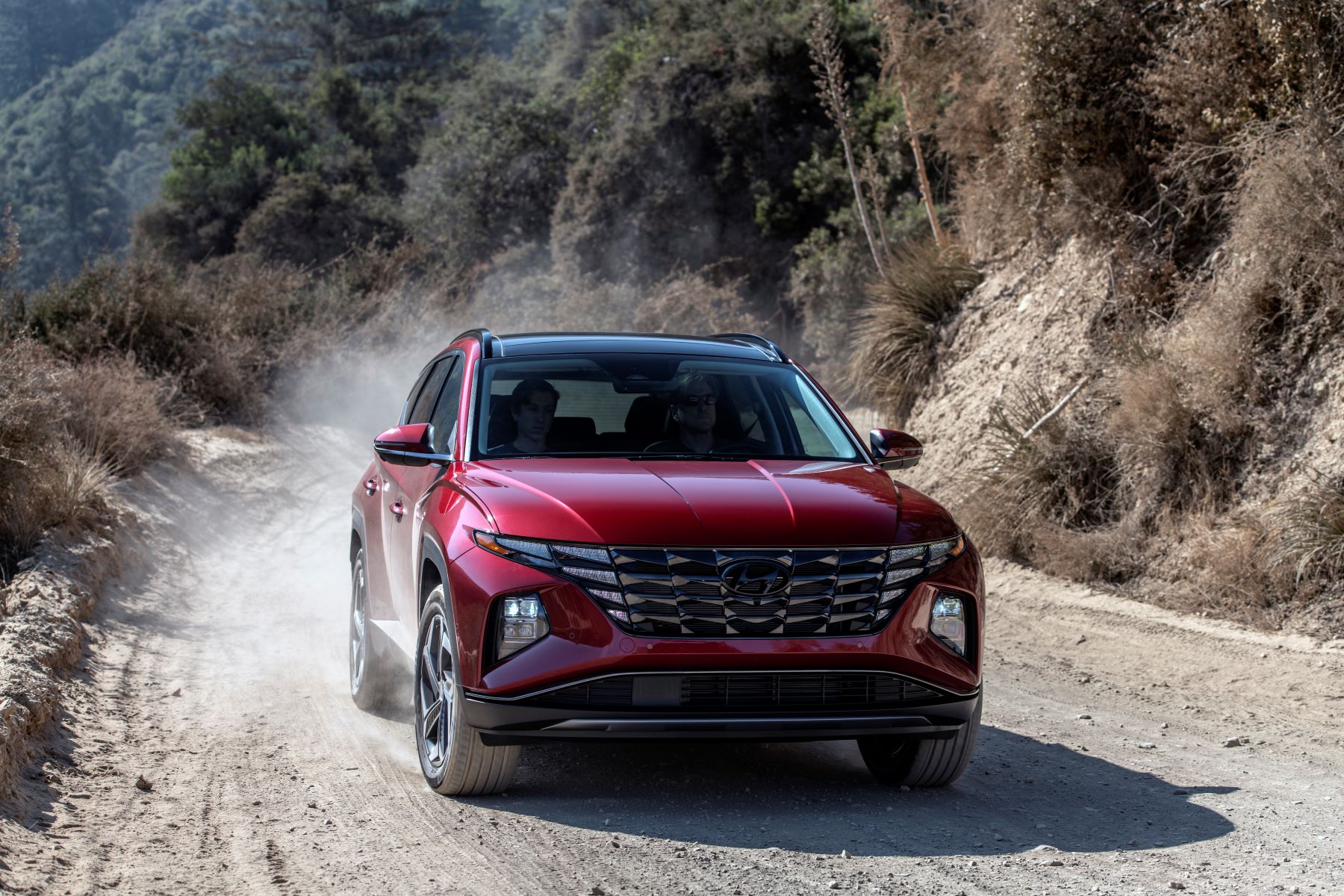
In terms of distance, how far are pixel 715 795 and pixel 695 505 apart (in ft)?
3.96

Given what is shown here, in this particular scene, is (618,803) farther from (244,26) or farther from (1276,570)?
(244,26)

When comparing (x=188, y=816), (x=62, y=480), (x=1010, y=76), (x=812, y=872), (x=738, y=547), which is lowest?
(x=62, y=480)

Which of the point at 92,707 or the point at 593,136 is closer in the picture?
the point at 92,707

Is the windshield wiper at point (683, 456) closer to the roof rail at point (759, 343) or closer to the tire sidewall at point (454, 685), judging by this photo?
the roof rail at point (759, 343)

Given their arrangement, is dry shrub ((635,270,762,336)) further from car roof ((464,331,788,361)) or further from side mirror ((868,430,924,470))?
side mirror ((868,430,924,470))

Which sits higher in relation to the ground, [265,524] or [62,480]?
[62,480]

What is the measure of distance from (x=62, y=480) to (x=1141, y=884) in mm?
8909

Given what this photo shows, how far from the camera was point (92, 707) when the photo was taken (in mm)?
7250

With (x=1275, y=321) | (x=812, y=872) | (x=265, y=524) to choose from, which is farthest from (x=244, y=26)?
(x=812, y=872)

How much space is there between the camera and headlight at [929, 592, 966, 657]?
5301 mm

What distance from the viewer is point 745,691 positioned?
5.07 meters

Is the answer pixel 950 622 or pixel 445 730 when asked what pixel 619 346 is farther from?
pixel 950 622

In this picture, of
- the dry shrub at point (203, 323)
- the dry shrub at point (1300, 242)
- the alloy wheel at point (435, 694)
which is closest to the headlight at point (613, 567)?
the alloy wheel at point (435, 694)

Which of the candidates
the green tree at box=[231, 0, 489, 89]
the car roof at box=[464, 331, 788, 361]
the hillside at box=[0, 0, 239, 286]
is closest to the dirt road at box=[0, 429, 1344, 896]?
the car roof at box=[464, 331, 788, 361]
